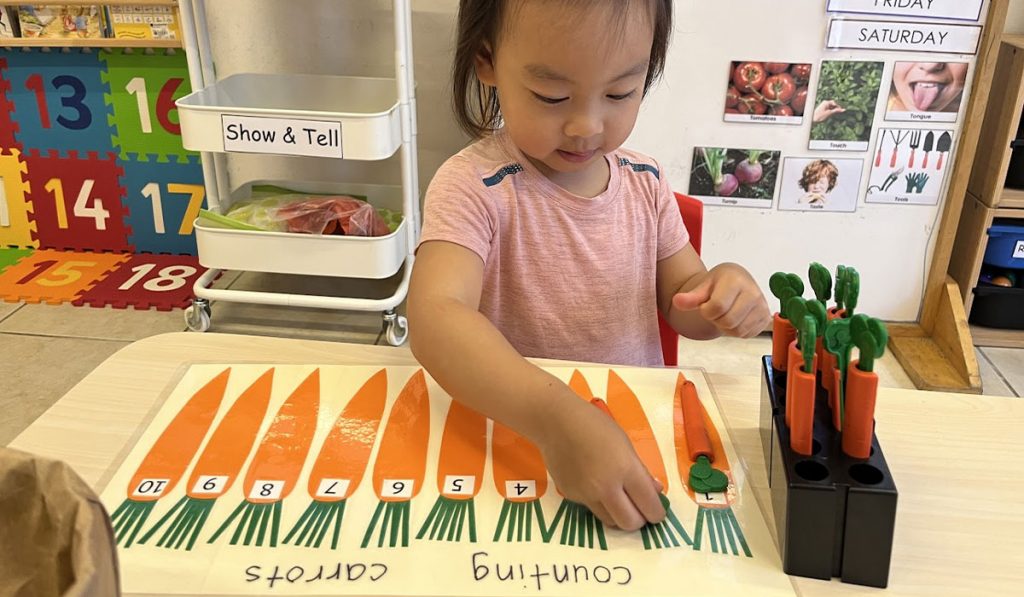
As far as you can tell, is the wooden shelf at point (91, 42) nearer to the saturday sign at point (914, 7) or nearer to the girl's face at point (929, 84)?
the saturday sign at point (914, 7)

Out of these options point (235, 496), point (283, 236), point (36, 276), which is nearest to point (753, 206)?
point (283, 236)

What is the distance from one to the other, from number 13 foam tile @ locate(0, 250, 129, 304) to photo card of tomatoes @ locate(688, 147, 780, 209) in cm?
135

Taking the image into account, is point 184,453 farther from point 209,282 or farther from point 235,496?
point 209,282

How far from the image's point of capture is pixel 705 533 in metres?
0.51

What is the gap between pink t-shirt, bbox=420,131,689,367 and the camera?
83cm

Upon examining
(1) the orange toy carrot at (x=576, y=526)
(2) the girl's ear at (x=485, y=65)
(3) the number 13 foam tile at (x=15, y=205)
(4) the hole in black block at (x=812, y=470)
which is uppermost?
(2) the girl's ear at (x=485, y=65)

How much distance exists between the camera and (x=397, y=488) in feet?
1.78

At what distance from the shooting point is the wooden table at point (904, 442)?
1.61 ft

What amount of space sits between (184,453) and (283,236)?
1.02 m

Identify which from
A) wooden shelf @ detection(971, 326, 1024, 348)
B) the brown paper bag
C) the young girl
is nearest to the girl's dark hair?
the young girl

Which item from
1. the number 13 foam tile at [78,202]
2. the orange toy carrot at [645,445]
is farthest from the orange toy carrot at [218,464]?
the number 13 foam tile at [78,202]

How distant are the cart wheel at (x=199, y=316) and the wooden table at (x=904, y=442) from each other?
3.31 feet

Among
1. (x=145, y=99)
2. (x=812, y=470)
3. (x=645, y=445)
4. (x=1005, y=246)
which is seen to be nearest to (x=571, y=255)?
(x=645, y=445)

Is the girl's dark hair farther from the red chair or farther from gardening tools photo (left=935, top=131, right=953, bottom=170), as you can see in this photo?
gardening tools photo (left=935, top=131, right=953, bottom=170)
